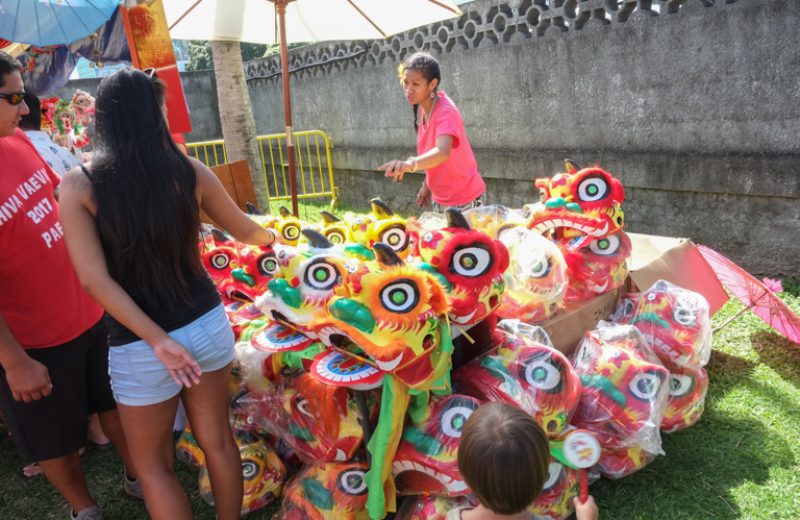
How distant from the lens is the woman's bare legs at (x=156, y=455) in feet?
6.14

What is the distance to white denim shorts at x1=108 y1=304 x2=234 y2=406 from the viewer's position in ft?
5.89

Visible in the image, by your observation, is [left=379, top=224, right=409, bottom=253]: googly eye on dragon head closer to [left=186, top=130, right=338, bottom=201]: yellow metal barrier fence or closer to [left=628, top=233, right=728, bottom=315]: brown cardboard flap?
[left=628, top=233, right=728, bottom=315]: brown cardboard flap

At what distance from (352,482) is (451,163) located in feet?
6.30

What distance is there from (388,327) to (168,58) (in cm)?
315

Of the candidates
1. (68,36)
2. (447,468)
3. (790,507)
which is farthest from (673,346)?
(68,36)

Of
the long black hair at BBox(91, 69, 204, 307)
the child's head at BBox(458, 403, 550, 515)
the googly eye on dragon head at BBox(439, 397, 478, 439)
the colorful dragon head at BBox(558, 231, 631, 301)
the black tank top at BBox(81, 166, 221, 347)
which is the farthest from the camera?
the colorful dragon head at BBox(558, 231, 631, 301)

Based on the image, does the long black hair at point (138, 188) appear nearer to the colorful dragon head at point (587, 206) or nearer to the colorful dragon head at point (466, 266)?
the colorful dragon head at point (466, 266)

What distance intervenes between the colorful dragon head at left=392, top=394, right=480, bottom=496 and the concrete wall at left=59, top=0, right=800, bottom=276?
3.27m

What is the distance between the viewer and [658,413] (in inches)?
90.7

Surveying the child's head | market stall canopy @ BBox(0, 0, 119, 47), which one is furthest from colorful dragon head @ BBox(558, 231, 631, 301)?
market stall canopy @ BBox(0, 0, 119, 47)

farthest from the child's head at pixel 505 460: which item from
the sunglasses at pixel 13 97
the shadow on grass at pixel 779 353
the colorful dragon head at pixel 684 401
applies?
the shadow on grass at pixel 779 353

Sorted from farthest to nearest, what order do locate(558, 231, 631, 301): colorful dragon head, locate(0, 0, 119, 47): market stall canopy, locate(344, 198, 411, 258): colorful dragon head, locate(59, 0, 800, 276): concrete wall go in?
locate(59, 0, 800, 276): concrete wall < locate(0, 0, 119, 47): market stall canopy < locate(558, 231, 631, 301): colorful dragon head < locate(344, 198, 411, 258): colorful dragon head

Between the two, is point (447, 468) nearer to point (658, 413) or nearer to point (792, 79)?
point (658, 413)

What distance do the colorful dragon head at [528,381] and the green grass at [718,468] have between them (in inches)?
19.0
